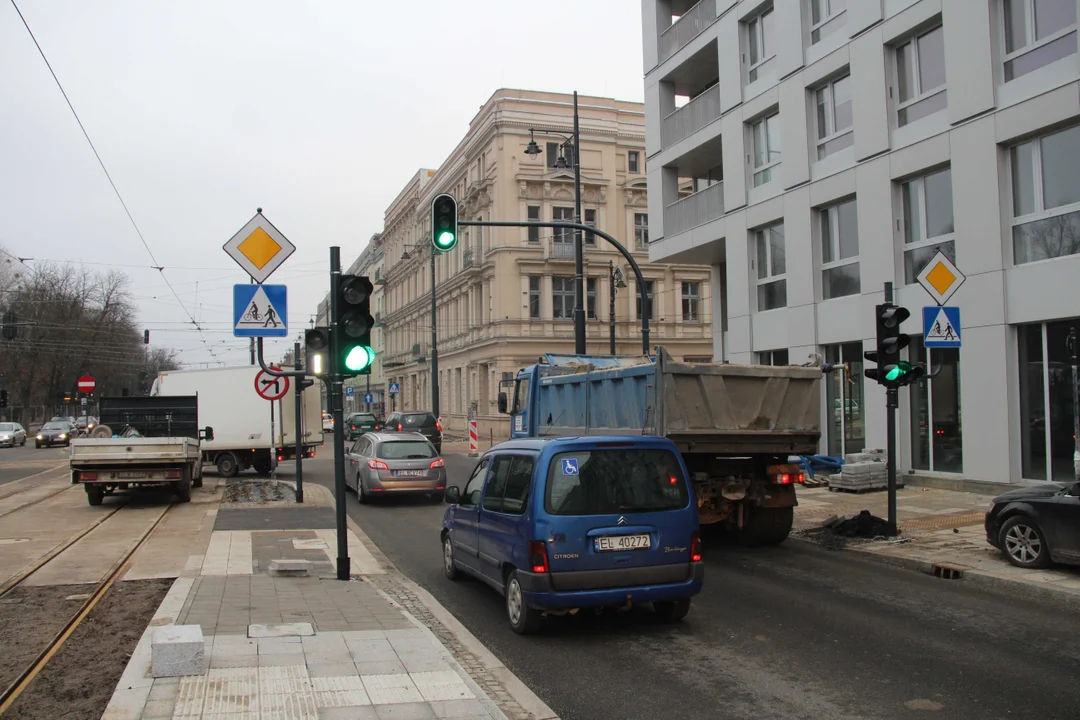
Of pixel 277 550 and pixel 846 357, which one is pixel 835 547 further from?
pixel 846 357

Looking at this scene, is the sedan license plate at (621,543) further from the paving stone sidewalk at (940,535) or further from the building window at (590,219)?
the building window at (590,219)

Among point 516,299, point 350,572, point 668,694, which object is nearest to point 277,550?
point 350,572

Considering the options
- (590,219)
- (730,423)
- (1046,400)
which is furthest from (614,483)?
(590,219)

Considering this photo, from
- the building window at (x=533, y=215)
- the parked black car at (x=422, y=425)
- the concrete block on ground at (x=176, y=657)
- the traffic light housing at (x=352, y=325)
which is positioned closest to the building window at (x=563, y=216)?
the building window at (x=533, y=215)

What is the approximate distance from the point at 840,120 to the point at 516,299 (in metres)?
28.7

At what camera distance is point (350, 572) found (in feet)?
31.5

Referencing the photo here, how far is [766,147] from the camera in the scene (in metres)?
21.9

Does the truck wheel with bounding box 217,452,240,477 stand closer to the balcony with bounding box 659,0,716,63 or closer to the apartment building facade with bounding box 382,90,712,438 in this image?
the balcony with bounding box 659,0,716,63

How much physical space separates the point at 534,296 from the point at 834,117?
94.6 feet

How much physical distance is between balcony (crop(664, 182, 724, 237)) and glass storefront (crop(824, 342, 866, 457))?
19.9ft

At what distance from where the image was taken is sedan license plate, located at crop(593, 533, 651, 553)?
7125 millimetres

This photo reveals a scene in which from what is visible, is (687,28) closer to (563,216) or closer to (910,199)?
(910,199)

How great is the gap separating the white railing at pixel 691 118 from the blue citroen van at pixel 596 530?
60.0 ft

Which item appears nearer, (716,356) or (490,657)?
(490,657)
